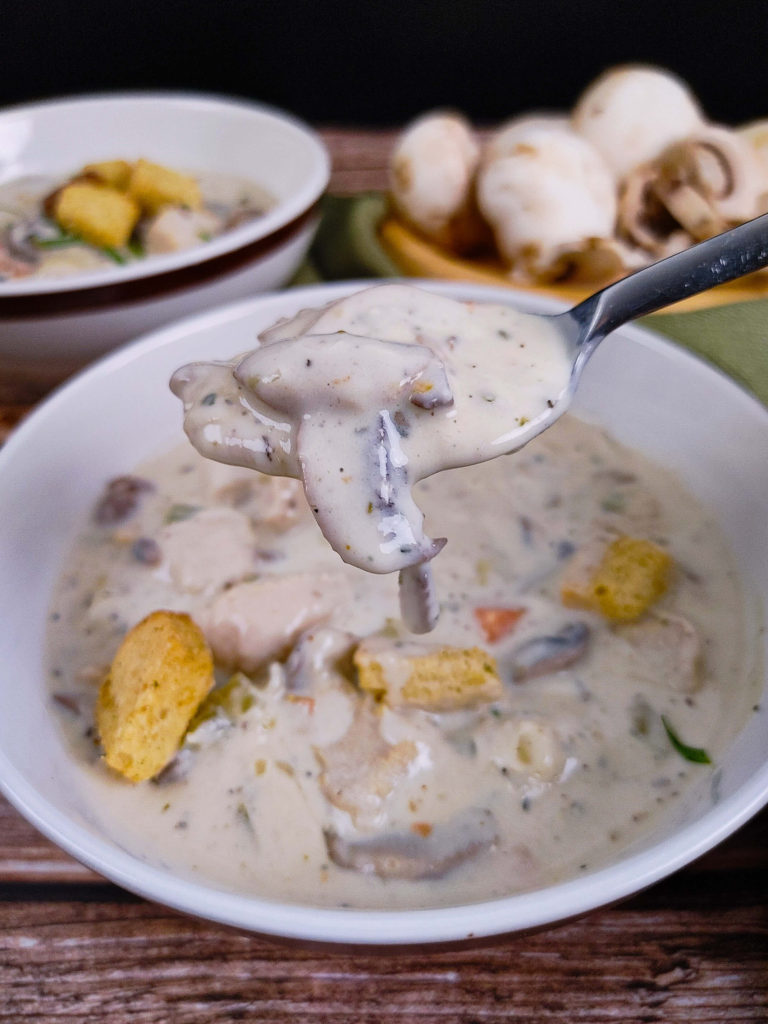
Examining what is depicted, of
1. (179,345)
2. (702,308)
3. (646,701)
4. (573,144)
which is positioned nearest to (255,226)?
(179,345)

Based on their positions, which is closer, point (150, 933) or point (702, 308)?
point (150, 933)

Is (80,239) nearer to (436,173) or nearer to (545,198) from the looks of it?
(436,173)

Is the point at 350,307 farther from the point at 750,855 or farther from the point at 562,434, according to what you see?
the point at 750,855

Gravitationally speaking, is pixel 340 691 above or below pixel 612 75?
below

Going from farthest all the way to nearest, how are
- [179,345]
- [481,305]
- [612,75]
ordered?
[612,75], [179,345], [481,305]

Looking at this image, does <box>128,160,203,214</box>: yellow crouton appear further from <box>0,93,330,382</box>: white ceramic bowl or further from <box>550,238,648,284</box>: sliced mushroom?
<box>550,238,648,284</box>: sliced mushroom

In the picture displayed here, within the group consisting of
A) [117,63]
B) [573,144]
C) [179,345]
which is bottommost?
[117,63]
